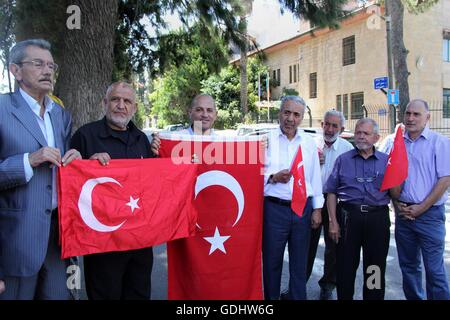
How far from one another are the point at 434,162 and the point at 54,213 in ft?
10.5

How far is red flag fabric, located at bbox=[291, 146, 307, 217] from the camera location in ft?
11.5

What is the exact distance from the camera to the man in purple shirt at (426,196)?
12.1 ft

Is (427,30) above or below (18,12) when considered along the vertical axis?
above

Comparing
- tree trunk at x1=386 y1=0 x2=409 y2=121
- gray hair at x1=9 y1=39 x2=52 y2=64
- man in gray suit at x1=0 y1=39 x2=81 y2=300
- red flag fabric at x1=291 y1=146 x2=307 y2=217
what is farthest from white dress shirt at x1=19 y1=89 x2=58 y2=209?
tree trunk at x1=386 y1=0 x2=409 y2=121

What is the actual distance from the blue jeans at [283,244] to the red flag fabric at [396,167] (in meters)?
0.69

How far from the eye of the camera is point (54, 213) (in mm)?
2828

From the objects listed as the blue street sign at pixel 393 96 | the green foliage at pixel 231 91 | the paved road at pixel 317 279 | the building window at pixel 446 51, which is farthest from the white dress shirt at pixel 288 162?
the green foliage at pixel 231 91

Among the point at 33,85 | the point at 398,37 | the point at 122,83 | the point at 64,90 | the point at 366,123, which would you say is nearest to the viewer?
the point at 33,85

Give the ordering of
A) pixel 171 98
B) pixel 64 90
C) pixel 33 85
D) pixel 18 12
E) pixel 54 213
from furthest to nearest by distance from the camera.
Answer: pixel 171 98 → pixel 18 12 → pixel 64 90 → pixel 54 213 → pixel 33 85

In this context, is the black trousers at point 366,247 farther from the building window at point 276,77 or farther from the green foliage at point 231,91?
the building window at point 276,77

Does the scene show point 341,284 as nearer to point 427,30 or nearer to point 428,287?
point 428,287

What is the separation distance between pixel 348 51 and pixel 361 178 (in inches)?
932

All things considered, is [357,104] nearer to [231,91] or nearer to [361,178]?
[231,91]
